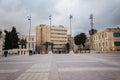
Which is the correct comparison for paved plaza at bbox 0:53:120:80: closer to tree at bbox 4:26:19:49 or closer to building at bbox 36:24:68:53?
tree at bbox 4:26:19:49

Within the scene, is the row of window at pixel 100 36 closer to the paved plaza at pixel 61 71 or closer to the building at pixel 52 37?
the building at pixel 52 37

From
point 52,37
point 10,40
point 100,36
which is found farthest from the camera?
point 52,37

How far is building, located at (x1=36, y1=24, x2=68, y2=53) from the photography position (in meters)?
124

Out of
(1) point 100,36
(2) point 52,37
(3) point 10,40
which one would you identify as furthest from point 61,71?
(2) point 52,37

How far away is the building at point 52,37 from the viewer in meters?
124

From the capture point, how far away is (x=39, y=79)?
7551 millimetres

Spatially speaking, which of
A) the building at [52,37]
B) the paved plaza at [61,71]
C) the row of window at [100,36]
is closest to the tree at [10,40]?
the row of window at [100,36]

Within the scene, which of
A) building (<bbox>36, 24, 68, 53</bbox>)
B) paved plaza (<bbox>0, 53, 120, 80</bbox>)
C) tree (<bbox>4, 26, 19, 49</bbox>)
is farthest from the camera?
building (<bbox>36, 24, 68, 53</bbox>)

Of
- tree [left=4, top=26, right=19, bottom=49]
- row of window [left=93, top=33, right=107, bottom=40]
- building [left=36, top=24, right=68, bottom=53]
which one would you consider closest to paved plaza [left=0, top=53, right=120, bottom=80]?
row of window [left=93, top=33, right=107, bottom=40]

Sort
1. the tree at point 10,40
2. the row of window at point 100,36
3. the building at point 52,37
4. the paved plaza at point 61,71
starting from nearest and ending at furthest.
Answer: the paved plaza at point 61,71
the row of window at point 100,36
the tree at point 10,40
the building at point 52,37

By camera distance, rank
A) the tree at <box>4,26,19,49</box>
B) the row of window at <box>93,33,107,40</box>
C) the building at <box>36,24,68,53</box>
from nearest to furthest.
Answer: the row of window at <box>93,33,107,40</box>
the tree at <box>4,26,19,49</box>
the building at <box>36,24,68,53</box>

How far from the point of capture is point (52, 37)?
126 m

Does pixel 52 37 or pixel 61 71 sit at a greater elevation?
pixel 52 37

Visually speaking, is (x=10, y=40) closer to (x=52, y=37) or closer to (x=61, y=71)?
(x=52, y=37)
